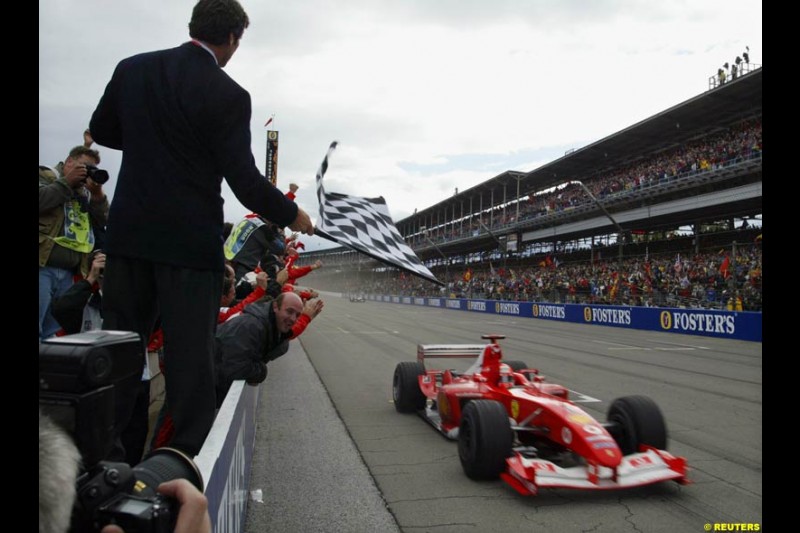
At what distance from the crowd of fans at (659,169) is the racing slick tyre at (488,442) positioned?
20003mm

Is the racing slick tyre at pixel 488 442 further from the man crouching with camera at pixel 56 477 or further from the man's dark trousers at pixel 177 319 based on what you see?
the man crouching with camera at pixel 56 477

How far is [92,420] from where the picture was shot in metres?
0.91

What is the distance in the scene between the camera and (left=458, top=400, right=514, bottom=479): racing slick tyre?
3.47 m

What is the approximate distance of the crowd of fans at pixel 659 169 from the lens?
21172 mm

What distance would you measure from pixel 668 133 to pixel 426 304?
70.7ft

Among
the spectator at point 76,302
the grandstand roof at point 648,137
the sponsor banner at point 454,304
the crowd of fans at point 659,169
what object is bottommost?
the sponsor banner at point 454,304

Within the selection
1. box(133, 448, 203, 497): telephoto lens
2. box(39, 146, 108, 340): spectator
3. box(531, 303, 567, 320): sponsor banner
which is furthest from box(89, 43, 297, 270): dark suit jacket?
box(531, 303, 567, 320): sponsor banner

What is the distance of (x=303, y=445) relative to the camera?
436 centimetres

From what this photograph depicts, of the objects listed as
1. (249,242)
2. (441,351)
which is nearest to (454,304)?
(441,351)

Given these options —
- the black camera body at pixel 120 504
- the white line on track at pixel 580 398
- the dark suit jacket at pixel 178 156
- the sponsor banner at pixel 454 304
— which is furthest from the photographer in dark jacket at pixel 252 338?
the sponsor banner at pixel 454 304

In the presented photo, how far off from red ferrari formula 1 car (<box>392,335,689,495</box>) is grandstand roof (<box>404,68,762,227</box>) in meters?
21.0

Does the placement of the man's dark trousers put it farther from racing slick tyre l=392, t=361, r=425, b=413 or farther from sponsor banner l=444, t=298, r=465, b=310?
sponsor banner l=444, t=298, r=465, b=310

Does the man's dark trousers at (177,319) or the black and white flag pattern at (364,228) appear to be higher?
the black and white flag pattern at (364,228)
